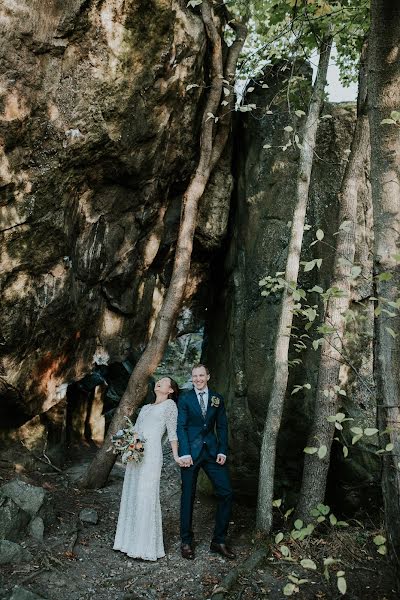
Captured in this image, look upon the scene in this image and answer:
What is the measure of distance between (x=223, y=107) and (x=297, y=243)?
11.5 feet

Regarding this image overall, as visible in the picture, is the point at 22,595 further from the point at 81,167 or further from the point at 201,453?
the point at 81,167

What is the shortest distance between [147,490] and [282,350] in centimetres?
245

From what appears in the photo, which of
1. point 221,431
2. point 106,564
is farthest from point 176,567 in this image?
point 221,431

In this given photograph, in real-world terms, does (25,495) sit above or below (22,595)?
above

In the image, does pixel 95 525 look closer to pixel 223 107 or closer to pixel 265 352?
pixel 265 352

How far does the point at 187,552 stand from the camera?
600 cm

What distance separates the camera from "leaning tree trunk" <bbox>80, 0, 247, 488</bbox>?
8.02 metres

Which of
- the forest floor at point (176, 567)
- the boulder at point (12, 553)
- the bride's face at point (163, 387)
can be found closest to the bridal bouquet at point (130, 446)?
the bride's face at point (163, 387)

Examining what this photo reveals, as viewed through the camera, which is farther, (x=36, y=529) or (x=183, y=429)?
(x=183, y=429)

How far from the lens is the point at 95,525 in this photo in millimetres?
6844

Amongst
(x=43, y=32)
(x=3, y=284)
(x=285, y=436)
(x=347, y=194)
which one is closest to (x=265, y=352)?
(x=285, y=436)

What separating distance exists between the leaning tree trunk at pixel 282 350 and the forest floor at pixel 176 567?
0.55 metres

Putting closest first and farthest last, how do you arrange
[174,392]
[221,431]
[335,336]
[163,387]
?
[221,431] < [163,387] < [174,392] < [335,336]

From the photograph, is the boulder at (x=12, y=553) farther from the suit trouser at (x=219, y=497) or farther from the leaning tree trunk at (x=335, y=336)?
the leaning tree trunk at (x=335, y=336)
